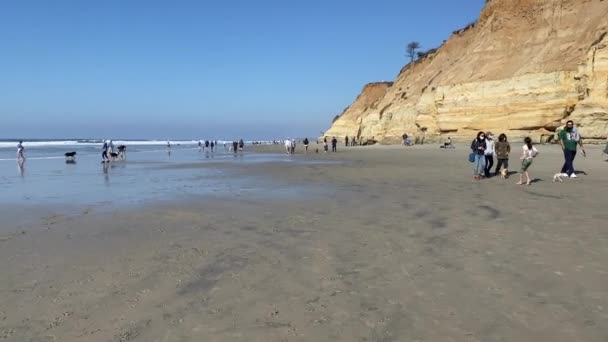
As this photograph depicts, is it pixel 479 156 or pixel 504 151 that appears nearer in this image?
pixel 479 156

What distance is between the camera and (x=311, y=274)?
14.8ft

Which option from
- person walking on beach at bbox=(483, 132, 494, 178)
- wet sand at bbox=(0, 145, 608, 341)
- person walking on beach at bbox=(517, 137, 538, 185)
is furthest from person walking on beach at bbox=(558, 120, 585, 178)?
wet sand at bbox=(0, 145, 608, 341)

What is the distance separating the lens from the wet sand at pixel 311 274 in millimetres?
3270

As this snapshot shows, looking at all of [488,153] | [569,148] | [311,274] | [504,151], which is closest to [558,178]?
[569,148]

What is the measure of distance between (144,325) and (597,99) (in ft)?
108

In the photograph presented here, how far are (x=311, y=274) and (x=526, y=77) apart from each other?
116ft

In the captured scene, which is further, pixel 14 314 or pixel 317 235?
pixel 317 235

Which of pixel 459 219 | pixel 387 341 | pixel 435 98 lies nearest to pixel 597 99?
pixel 435 98

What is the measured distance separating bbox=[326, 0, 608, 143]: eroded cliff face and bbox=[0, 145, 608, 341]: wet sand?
26497mm

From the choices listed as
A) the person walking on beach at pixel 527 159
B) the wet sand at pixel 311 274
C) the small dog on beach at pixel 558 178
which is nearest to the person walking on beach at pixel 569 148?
the small dog on beach at pixel 558 178

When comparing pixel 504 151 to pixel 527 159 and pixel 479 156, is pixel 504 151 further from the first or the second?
pixel 527 159

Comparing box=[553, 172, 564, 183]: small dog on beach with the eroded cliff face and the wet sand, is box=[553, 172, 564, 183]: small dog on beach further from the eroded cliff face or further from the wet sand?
the eroded cliff face

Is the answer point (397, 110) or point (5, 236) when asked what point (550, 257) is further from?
point (397, 110)

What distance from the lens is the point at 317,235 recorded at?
6312mm
